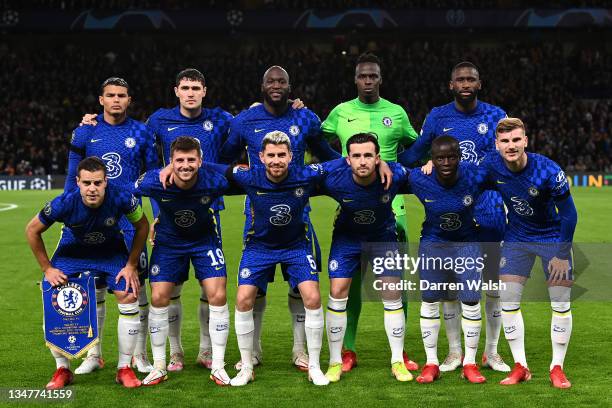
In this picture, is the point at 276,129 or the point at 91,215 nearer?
the point at 91,215

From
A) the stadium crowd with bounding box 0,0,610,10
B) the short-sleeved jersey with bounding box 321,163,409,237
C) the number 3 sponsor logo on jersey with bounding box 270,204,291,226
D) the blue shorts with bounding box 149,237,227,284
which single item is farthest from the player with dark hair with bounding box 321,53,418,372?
the stadium crowd with bounding box 0,0,610,10

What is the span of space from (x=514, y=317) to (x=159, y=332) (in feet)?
9.00

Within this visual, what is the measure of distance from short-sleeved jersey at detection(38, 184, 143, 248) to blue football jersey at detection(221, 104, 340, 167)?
116cm

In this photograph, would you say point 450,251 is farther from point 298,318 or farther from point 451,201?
point 298,318

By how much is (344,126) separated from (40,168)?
2536cm

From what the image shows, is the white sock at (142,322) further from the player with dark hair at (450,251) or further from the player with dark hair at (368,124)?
the player with dark hair at (450,251)

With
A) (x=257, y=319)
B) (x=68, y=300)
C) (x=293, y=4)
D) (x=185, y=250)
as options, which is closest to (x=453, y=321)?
(x=257, y=319)

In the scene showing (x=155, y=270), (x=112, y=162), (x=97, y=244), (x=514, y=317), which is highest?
(x=112, y=162)

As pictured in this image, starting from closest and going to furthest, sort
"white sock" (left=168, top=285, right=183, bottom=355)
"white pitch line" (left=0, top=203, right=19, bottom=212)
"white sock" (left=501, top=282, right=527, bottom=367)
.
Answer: "white sock" (left=501, top=282, right=527, bottom=367)
"white sock" (left=168, top=285, right=183, bottom=355)
"white pitch line" (left=0, top=203, right=19, bottom=212)

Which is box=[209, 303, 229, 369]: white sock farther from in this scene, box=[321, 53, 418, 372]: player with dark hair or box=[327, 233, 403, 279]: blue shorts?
box=[321, 53, 418, 372]: player with dark hair

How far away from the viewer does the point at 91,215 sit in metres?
6.81

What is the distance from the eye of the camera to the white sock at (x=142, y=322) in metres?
7.34

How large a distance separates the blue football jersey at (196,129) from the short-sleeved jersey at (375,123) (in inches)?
36.4

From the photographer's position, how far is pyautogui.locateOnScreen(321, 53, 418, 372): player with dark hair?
→ 768 centimetres
